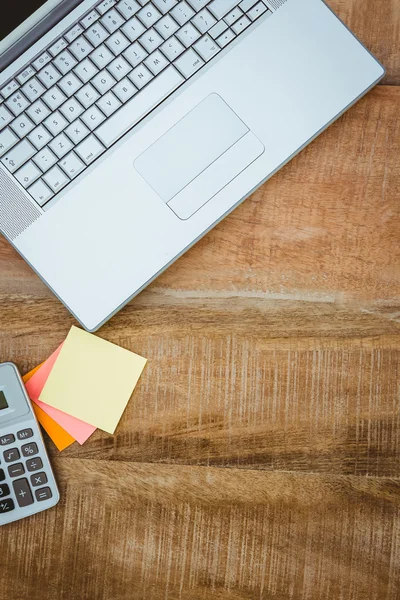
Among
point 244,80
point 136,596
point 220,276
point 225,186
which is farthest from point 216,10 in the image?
point 136,596

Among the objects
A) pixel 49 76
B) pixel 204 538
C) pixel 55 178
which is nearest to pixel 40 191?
pixel 55 178

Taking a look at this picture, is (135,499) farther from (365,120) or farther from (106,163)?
(365,120)

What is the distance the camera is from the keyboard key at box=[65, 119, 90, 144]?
61cm

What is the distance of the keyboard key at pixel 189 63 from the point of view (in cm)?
62

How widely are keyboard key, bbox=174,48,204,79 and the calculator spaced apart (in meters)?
0.38

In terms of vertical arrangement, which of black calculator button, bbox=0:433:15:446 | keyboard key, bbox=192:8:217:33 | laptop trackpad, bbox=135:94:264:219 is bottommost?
black calculator button, bbox=0:433:15:446

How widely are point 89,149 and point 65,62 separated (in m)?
0.10

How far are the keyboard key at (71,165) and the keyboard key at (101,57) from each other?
10 centimetres

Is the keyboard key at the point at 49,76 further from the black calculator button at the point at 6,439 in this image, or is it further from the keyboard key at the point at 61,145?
the black calculator button at the point at 6,439

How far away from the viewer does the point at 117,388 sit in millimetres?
678

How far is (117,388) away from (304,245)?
276 mm

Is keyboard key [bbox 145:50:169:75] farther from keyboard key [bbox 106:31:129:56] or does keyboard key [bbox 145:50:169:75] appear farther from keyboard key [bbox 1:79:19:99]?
keyboard key [bbox 1:79:19:99]

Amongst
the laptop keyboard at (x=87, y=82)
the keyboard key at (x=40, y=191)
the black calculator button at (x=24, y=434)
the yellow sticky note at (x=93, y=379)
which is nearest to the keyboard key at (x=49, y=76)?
the laptop keyboard at (x=87, y=82)

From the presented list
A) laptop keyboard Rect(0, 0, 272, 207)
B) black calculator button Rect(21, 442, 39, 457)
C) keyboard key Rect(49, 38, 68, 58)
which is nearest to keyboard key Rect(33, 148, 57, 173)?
laptop keyboard Rect(0, 0, 272, 207)
